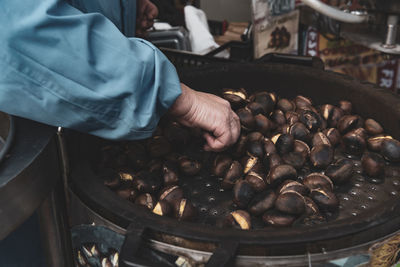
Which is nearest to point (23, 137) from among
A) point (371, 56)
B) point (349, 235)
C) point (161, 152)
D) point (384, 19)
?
point (161, 152)

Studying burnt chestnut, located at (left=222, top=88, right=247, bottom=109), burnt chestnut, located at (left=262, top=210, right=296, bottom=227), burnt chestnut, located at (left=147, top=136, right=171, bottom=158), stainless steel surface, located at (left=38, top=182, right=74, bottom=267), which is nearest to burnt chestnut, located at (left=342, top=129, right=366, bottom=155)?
burnt chestnut, located at (left=222, top=88, right=247, bottom=109)

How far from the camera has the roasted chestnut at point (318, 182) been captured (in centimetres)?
107

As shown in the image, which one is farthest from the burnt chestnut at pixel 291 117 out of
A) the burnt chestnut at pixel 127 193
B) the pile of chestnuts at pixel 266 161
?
the burnt chestnut at pixel 127 193

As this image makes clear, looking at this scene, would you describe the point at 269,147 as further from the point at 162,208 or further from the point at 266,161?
the point at 162,208

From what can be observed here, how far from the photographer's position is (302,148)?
1.22 metres

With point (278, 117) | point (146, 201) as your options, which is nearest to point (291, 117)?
point (278, 117)

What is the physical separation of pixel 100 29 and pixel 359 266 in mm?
701

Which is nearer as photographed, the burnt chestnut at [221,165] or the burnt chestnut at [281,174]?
the burnt chestnut at [281,174]

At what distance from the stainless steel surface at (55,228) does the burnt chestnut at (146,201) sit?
183mm

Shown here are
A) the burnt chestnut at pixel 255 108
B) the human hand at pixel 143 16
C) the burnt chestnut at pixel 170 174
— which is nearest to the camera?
the burnt chestnut at pixel 170 174

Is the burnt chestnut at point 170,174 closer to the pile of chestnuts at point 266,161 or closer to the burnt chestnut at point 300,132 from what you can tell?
the pile of chestnuts at point 266,161

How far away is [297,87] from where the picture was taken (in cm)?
157

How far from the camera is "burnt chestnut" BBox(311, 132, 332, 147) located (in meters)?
1.25

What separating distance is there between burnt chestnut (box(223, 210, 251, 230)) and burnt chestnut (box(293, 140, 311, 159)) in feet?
1.12
